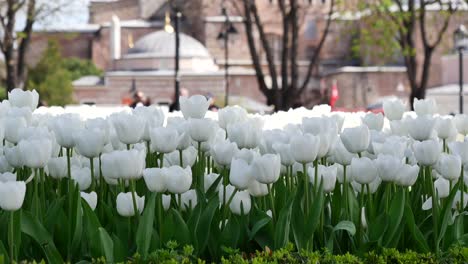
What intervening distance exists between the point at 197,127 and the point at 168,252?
0.99 meters

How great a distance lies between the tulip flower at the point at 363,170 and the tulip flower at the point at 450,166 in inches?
13.0

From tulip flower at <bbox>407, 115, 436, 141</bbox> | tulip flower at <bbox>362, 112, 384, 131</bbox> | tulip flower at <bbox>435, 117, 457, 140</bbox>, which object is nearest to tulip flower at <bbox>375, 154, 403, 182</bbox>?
tulip flower at <bbox>407, 115, 436, 141</bbox>

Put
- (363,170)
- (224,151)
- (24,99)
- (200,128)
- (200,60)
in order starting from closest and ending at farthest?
(363,170) < (224,151) < (200,128) < (24,99) < (200,60)

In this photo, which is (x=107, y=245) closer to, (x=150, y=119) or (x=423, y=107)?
(x=150, y=119)

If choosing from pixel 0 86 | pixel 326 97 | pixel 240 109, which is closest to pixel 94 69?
pixel 0 86

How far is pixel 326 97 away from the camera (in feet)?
228

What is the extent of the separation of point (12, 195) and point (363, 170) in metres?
1.42

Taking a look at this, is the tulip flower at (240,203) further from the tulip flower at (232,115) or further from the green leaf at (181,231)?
the tulip flower at (232,115)

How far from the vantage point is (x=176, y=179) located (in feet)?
13.2

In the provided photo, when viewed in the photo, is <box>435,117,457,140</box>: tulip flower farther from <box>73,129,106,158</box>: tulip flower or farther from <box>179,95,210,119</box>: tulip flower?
<box>73,129,106,158</box>: tulip flower

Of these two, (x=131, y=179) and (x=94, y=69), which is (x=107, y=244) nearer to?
(x=131, y=179)

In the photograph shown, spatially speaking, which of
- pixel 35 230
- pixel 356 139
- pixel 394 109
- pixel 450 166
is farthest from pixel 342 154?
pixel 35 230

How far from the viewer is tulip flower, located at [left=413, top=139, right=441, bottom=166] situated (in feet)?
14.4

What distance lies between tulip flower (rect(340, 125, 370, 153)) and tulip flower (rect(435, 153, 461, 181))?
13.3 inches
